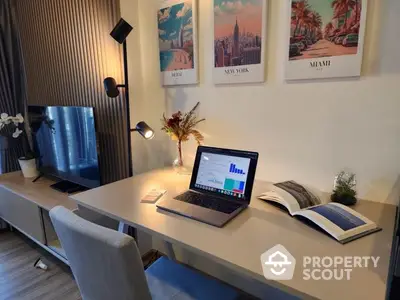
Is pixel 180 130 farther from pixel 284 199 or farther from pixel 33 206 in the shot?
pixel 33 206

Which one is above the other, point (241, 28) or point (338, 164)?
point (241, 28)

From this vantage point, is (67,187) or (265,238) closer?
(265,238)

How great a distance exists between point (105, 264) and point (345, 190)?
106cm

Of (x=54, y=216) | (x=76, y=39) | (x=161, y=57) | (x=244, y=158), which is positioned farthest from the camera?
(x=76, y=39)

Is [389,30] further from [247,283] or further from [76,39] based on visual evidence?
[76,39]

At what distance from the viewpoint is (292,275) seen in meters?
0.78

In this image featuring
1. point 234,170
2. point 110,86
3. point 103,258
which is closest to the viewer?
point 103,258

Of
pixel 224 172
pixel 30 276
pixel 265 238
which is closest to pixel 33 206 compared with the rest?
pixel 30 276

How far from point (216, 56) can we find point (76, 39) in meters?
1.19

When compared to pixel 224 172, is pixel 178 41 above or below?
above

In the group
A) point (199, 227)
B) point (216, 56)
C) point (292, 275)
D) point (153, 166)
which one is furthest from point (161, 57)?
point (292, 275)

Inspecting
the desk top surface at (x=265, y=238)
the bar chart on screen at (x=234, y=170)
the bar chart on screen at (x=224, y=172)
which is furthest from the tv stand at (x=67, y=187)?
the bar chart on screen at (x=234, y=170)

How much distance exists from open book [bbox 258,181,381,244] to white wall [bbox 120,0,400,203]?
231 mm

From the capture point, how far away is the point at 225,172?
1.34 m
